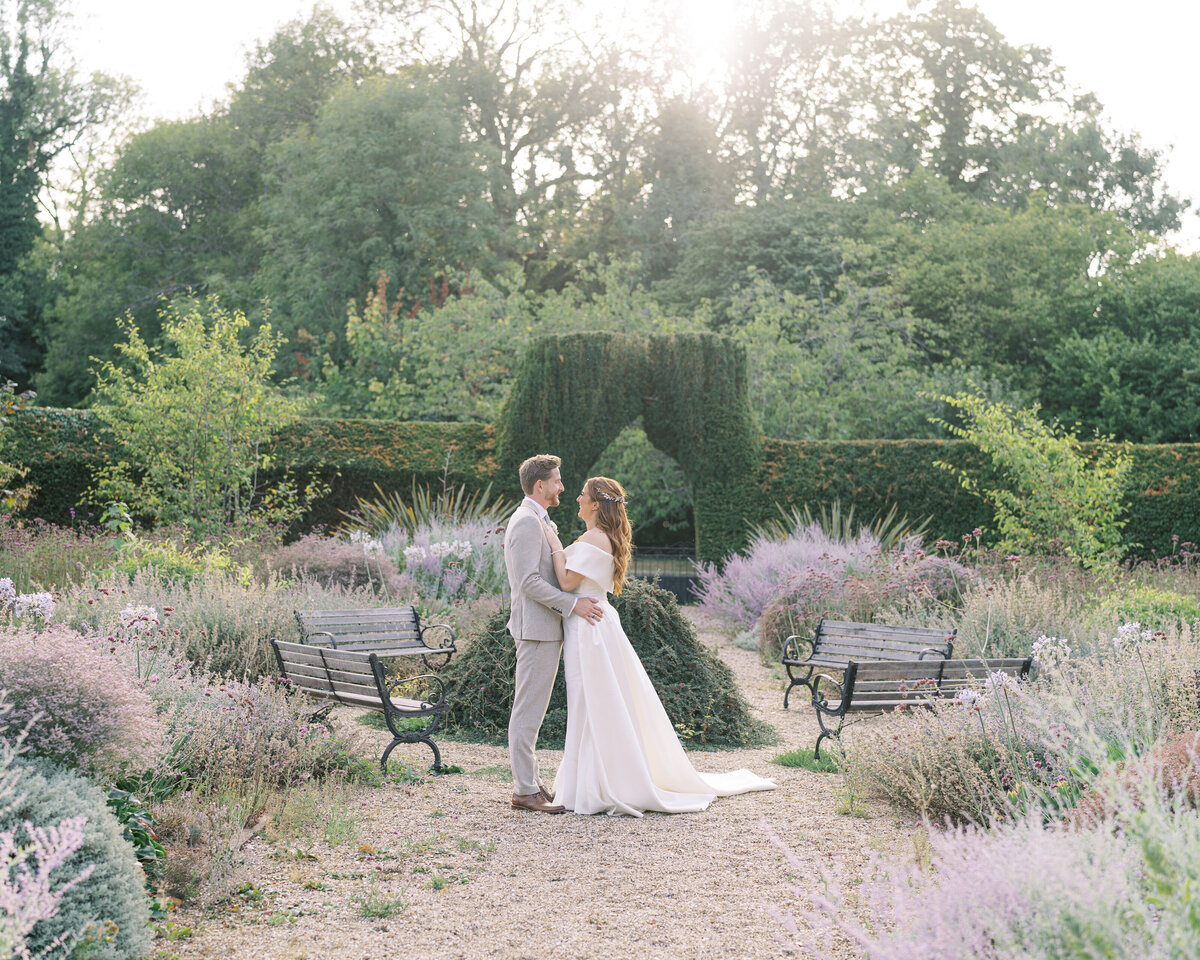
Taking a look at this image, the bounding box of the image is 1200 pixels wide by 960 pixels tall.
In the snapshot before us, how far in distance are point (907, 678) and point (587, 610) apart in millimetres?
2075

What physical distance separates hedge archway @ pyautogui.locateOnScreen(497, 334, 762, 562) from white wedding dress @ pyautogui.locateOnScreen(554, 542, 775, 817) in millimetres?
9615

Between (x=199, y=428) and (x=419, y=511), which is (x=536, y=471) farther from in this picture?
(x=419, y=511)

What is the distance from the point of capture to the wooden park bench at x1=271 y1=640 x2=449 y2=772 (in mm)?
5621

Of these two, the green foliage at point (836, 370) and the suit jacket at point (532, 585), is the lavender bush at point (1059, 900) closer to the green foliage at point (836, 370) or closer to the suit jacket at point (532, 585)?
the suit jacket at point (532, 585)

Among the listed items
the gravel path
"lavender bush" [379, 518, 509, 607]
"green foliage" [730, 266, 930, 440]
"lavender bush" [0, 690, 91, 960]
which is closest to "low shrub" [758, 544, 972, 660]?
"lavender bush" [379, 518, 509, 607]

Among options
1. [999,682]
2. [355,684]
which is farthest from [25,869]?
[999,682]

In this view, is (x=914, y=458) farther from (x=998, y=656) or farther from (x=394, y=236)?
(x=394, y=236)

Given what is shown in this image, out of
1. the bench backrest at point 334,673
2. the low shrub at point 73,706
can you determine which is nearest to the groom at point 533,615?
the bench backrest at point 334,673

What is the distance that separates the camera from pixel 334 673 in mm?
5961

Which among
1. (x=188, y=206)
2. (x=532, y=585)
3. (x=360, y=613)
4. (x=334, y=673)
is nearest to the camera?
(x=532, y=585)

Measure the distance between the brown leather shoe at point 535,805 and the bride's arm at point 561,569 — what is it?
3.25 feet

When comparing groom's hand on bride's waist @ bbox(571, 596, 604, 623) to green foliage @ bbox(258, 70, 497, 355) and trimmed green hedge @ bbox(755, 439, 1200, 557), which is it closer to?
trimmed green hedge @ bbox(755, 439, 1200, 557)

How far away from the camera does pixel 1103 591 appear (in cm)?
898

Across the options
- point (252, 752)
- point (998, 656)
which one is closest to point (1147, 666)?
point (998, 656)
